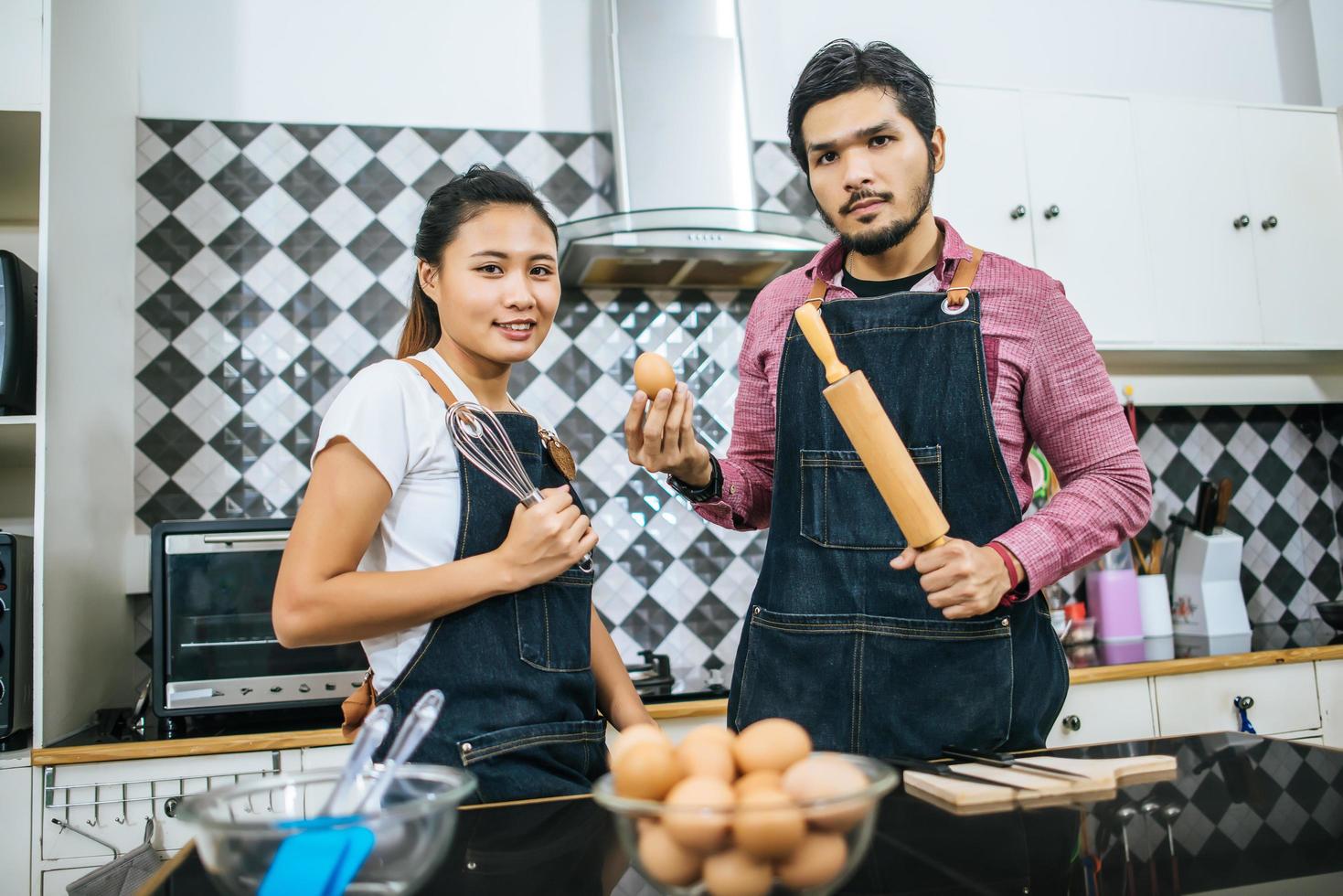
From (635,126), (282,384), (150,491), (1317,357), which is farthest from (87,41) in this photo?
(1317,357)

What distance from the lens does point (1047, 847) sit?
2.31 feet

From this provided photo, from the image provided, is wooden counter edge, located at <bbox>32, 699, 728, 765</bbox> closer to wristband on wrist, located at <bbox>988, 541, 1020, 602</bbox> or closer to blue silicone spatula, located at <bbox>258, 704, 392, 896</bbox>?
wristband on wrist, located at <bbox>988, 541, 1020, 602</bbox>

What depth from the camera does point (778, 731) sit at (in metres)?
0.56

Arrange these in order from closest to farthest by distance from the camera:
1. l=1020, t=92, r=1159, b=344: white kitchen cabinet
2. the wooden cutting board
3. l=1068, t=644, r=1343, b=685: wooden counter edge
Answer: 1. the wooden cutting board
2. l=1068, t=644, r=1343, b=685: wooden counter edge
3. l=1020, t=92, r=1159, b=344: white kitchen cabinet

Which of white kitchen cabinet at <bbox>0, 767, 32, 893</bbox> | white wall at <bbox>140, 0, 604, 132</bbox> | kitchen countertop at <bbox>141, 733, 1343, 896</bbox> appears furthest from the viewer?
white wall at <bbox>140, 0, 604, 132</bbox>

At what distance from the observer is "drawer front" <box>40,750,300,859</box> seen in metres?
1.70

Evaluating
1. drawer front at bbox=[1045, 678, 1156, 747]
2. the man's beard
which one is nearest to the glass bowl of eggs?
the man's beard

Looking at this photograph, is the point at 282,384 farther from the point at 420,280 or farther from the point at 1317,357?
the point at 1317,357

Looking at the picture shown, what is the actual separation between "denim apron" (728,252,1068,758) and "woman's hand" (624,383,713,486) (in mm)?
166

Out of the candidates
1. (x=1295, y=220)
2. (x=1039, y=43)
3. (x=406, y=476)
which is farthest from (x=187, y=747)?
(x=1295, y=220)

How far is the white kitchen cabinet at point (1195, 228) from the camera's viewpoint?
254 centimetres

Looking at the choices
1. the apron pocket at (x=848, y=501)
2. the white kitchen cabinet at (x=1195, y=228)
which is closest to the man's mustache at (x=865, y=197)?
the apron pocket at (x=848, y=501)

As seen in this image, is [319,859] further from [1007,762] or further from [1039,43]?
[1039,43]

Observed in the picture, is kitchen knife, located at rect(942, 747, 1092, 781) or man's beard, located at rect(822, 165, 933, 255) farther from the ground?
man's beard, located at rect(822, 165, 933, 255)
